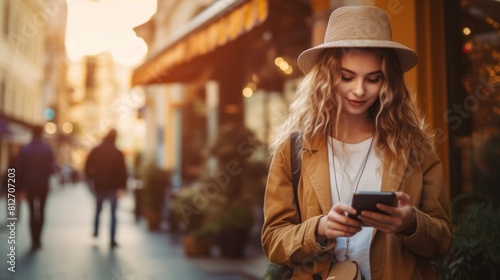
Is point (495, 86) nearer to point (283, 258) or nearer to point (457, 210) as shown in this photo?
Answer: point (457, 210)

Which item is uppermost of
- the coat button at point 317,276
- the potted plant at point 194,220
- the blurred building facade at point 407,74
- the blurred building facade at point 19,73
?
the blurred building facade at point 19,73

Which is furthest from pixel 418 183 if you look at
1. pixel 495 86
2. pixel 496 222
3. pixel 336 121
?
pixel 495 86

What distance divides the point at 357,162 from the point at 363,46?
413 millimetres

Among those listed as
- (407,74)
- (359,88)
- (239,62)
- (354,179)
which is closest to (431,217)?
(354,179)

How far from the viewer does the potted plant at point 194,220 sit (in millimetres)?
8625

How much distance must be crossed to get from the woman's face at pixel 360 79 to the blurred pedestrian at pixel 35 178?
8.29 m

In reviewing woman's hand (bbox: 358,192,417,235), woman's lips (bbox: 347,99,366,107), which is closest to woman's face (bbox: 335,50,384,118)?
woman's lips (bbox: 347,99,366,107)

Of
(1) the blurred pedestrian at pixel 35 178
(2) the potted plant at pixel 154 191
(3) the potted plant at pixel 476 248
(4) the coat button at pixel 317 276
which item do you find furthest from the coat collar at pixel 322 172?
(2) the potted plant at pixel 154 191

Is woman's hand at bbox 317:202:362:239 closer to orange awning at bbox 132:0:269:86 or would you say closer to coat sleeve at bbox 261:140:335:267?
coat sleeve at bbox 261:140:335:267

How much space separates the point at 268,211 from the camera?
6.63 feet

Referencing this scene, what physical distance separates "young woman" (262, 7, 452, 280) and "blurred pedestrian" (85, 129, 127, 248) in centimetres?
853

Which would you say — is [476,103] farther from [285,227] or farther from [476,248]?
[285,227]

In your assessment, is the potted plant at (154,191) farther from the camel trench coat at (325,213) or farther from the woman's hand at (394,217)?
the woman's hand at (394,217)

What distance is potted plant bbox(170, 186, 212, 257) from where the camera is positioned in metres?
8.62
